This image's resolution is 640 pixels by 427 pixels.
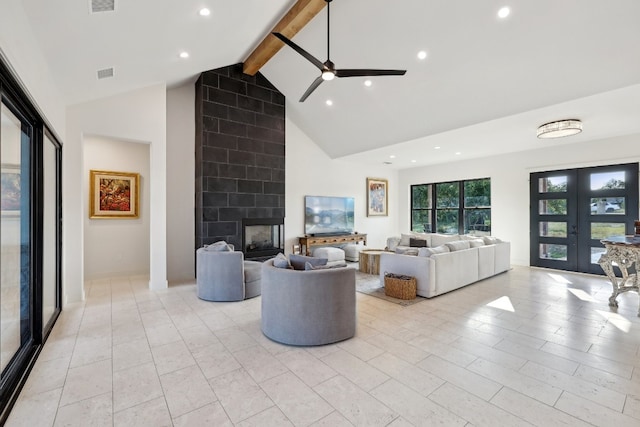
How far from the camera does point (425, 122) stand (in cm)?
564

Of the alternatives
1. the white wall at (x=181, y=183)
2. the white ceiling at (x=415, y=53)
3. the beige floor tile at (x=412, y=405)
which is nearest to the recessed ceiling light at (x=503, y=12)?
the white ceiling at (x=415, y=53)

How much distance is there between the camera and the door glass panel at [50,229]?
11.5ft

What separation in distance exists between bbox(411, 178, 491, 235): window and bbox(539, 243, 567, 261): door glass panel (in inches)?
49.5

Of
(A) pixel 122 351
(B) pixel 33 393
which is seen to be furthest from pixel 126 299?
(B) pixel 33 393

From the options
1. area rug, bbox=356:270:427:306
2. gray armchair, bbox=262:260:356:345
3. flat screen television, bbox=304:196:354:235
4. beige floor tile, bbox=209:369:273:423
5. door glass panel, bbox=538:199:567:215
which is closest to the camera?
beige floor tile, bbox=209:369:273:423

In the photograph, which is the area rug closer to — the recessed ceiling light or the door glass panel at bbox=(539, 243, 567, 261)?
the recessed ceiling light

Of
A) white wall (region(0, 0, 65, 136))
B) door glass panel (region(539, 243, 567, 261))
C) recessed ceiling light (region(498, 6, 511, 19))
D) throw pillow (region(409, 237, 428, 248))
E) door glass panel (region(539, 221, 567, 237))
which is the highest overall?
recessed ceiling light (region(498, 6, 511, 19))

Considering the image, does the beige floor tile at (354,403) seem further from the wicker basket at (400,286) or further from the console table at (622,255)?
the console table at (622,255)

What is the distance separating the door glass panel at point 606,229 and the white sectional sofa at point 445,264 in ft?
6.62

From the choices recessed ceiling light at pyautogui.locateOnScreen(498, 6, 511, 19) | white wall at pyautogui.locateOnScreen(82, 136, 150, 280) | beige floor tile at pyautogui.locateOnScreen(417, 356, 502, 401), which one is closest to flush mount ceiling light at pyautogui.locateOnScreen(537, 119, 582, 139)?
recessed ceiling light at pyautogui.locateOnScreen(498, 6, 511, 19)

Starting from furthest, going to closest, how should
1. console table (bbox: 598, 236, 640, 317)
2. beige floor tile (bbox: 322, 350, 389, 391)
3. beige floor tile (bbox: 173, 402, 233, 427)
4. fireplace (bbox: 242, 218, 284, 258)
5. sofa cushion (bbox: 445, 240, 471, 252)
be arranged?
fireplace (bbox: 242, 218, 284, 258), sofa cushion (bbox: 445, 240, 471, 252), console table (bbox: 598, 236, 640, 317), beige floor tile (bbox: 322, 350, 389, 391), beige floor tile (bbox: 173, 402, 233, 427)

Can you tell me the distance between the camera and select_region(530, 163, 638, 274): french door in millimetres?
5898

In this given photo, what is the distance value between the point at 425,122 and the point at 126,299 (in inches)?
230

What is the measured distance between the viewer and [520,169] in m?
7.27
